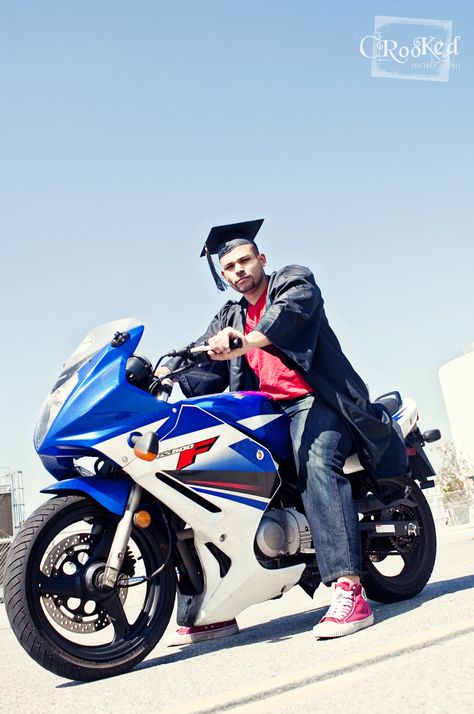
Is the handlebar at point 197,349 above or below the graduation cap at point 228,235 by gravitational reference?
below

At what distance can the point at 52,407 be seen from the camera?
127 inches

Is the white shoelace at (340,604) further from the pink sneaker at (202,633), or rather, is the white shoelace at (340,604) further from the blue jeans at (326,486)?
the pink sneaker at (202,633)

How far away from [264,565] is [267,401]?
783 millimetres

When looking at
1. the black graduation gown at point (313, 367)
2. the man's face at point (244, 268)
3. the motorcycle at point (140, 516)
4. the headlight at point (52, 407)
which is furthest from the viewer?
the man's face at point (244, 268)

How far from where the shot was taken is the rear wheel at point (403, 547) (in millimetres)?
4203

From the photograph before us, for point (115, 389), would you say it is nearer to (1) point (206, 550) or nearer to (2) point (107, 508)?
(2) point (107, 508)

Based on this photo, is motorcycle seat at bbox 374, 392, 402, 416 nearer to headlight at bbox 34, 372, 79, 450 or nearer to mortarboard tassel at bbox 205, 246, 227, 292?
mortarboard tassel at bbox 205, 246, 227, 292

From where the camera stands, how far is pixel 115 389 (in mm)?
3227

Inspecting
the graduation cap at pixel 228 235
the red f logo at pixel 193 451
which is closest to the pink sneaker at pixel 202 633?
the red f logo at pixel 193 451

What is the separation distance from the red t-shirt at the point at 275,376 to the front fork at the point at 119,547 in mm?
998

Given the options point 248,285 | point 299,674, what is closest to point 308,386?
point 248,285

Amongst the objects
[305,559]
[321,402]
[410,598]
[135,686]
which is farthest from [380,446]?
[135,686]

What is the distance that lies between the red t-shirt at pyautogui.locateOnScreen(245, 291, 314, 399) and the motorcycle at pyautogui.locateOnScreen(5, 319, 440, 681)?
9 centimetres

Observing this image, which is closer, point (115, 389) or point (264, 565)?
point (115, 389)
